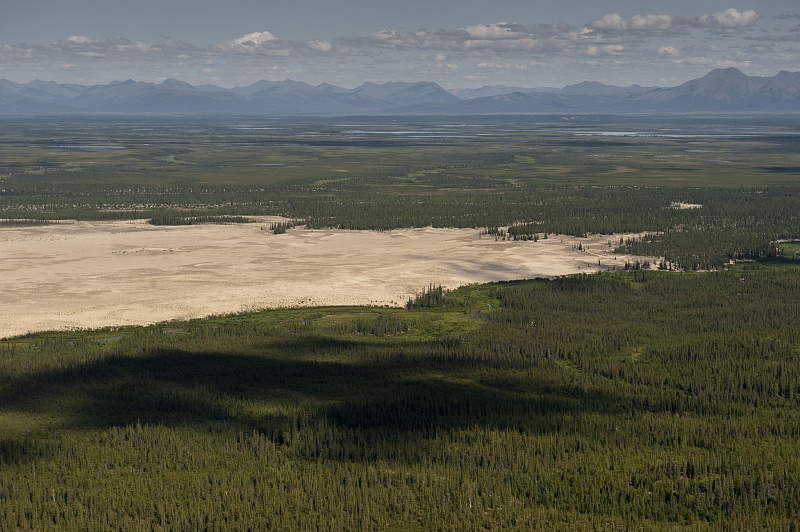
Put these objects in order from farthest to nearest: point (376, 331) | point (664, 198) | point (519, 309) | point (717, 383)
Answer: point (664, 198), point (519, 309), point (376, 331), point (717, 383)

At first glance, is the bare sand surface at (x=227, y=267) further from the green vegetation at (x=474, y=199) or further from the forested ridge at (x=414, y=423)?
the green vegetation at (x=474, y=199)

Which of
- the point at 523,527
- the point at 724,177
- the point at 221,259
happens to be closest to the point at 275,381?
the point at 523,527

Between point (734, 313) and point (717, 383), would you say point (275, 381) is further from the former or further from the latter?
point (734, 313)

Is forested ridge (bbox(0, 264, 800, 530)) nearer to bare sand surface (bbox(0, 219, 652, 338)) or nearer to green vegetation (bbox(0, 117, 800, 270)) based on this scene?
bare sand surface (bbox(0, 219, 652, 338))

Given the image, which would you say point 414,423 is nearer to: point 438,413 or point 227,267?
point 438,413

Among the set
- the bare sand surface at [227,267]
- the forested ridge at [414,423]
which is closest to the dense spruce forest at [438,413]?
the forested ridge at [414,423]

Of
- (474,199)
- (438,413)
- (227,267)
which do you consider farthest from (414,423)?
(474,199)
